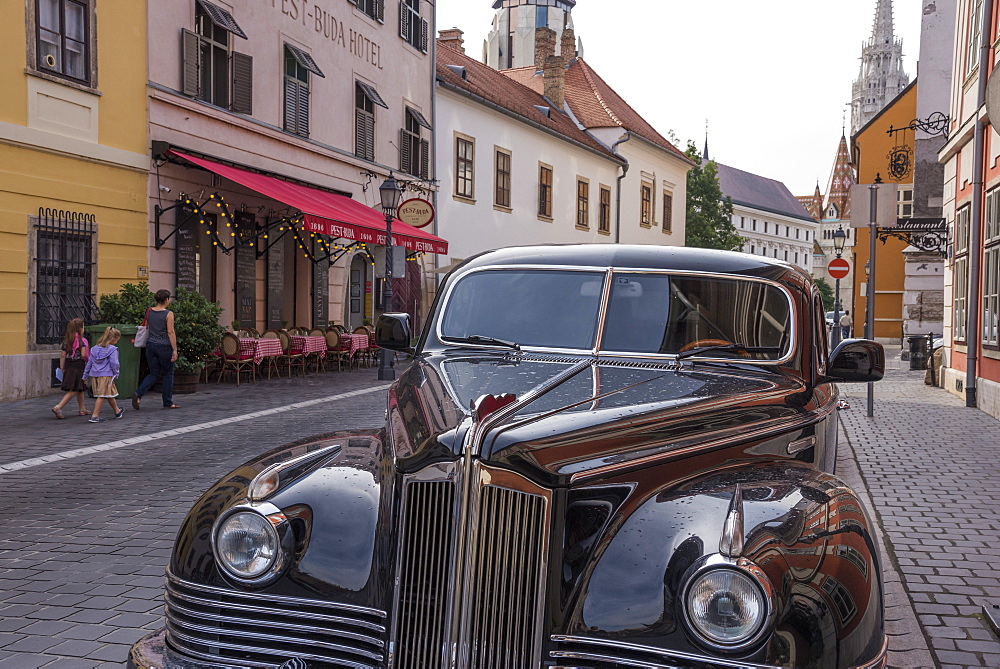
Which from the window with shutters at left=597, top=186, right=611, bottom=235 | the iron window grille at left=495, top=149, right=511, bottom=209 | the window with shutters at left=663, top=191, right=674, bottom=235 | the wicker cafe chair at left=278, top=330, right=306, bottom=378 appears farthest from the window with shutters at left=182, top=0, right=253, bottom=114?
the window with shutters at left=663, top=191, right=674, bottom=235

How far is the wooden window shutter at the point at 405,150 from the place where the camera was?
24875 mm

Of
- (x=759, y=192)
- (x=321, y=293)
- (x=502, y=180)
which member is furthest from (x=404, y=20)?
(x=759, y=192)

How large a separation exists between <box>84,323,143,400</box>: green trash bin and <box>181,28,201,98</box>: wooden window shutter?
5.18 meters

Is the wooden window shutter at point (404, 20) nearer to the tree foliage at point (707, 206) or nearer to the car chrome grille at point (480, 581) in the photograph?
the car chrome grille at point (480, 581)

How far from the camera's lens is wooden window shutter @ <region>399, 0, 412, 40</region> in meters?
24.9

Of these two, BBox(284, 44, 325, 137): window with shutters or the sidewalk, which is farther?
BBox(284, 44, 325, 137): window with shutters

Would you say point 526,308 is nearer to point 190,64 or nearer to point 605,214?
point 190,64

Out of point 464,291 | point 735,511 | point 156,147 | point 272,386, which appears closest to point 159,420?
point 272,386

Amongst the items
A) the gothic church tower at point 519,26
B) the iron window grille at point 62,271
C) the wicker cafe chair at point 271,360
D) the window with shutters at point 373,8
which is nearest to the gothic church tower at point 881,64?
the gothic church tower at point 519,26

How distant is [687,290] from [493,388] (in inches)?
51.7

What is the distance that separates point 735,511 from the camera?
2.56 meters

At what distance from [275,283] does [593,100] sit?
2302 centimetres

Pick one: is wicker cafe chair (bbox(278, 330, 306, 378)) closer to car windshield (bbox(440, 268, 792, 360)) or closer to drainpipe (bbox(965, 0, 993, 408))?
drainpipe (bbox(965, 0, 993, 408))

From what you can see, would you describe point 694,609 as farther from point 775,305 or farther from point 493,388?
point 775,305
